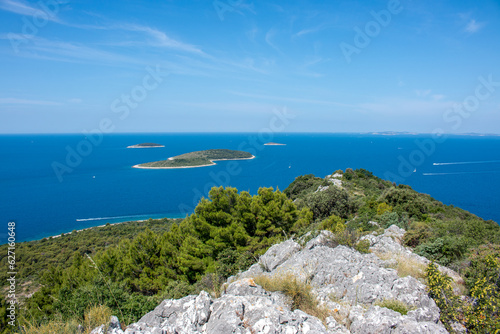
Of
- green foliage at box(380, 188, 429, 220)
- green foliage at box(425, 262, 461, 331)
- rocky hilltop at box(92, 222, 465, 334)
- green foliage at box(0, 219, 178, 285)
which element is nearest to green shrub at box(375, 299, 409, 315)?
rocky hilltop at box(92, 222, 465, 334)

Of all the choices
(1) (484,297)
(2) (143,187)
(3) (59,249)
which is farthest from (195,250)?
(2) (143,187)

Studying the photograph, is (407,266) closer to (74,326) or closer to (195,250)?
(74,326)

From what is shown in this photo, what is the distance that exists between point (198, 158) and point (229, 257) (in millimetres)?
117766

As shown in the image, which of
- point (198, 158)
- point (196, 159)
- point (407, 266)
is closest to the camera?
point (407, 266)

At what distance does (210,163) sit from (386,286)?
385 feet

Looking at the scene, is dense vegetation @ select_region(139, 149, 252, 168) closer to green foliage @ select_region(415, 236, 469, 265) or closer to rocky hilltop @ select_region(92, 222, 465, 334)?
green foliage @ select_region(415, 236, 469, 265)

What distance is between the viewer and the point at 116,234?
40.9 metres

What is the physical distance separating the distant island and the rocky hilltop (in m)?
114

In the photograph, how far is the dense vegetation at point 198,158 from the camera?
117137 mm

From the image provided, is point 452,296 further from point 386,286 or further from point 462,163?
point 462,163

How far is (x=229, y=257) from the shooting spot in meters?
11.5

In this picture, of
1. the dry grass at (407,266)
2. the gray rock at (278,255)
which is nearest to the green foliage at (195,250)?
the gray rock at (278,255)

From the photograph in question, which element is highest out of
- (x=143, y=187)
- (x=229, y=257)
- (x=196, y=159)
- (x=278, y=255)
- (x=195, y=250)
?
(x=278, y=255)

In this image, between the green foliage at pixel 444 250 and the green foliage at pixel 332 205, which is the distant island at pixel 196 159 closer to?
the green foliage at pixel 332 205
